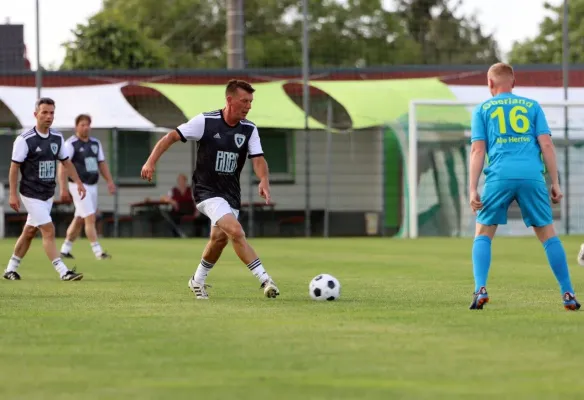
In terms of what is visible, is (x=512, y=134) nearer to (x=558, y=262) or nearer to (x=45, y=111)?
(x=558, y=262)

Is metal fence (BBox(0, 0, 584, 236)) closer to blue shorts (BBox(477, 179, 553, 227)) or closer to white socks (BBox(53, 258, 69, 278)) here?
white socks (BBox(53, 258, 69, 278))

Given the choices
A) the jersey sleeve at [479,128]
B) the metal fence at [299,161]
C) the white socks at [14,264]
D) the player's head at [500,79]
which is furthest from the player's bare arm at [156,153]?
the metal fence at [299,161]

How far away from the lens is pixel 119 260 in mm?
19500

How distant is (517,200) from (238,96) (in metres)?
2.60

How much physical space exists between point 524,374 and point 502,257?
44.6 ft

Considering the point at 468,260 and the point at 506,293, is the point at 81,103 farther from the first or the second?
the point at 506,293

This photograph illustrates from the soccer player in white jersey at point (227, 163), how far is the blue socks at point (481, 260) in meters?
2.02

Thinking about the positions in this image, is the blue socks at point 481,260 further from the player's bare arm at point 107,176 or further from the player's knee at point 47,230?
the player's bare arm at point 107,176

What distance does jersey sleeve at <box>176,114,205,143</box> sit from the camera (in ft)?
36.2

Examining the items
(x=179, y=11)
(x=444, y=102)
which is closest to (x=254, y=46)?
(x=179, y=11)

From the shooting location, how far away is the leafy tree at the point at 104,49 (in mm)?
43031

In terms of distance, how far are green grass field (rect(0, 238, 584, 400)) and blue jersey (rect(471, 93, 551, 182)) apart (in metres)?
1.03

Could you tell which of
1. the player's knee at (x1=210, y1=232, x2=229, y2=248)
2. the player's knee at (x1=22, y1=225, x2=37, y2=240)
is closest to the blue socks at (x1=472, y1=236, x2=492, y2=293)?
the player's knee at (x1=210, y1=232, x2=229, y2=248)

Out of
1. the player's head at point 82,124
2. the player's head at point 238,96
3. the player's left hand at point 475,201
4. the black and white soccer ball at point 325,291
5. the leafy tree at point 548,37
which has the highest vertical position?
the leafy tree at point 548,37
